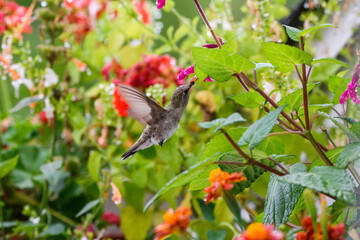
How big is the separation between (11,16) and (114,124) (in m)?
0.45

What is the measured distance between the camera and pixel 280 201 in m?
0.32

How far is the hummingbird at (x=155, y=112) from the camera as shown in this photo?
0.43 metres

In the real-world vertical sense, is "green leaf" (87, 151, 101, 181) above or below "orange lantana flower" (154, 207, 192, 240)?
below

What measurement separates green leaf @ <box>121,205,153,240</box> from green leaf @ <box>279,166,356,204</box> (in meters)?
0.54

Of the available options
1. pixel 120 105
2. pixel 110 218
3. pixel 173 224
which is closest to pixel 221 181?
pixel 173 224

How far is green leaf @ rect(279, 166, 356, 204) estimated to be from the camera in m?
0.25

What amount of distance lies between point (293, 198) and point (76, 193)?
0.69m

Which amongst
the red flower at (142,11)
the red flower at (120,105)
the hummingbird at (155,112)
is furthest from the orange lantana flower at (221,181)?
the red flower at (142,11)

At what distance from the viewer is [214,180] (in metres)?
0.30

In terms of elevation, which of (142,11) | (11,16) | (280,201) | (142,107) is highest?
(11,16)

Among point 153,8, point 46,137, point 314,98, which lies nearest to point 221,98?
point 314,98

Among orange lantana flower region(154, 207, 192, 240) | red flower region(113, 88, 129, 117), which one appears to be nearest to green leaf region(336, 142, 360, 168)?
orange lantana flower region(154, 207, 192, 240)

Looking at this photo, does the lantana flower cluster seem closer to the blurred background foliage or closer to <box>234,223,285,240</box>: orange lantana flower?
the blurred background foliage

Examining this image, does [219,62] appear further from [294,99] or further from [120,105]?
[120,105]
